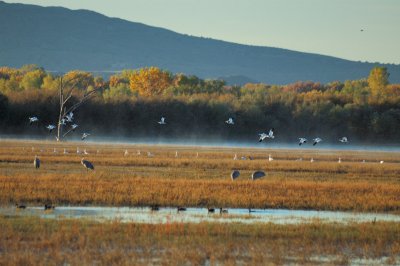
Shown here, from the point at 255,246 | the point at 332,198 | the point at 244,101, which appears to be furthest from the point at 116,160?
the point at 244,101

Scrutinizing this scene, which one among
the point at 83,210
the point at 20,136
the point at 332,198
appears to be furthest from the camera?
the point at 20,136

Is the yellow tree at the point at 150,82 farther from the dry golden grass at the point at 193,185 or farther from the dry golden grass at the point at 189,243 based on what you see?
the dry golden grass at the point at 189,243

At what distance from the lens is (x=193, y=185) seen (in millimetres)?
30938

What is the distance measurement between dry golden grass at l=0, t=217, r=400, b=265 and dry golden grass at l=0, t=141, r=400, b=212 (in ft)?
15.2

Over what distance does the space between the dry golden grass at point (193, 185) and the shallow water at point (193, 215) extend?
108 centimetres

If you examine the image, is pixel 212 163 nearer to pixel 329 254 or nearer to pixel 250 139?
pixel 329 254

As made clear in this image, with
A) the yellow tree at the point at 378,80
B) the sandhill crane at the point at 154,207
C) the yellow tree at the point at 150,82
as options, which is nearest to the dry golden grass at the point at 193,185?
the sandhill crane at the point at 154,207

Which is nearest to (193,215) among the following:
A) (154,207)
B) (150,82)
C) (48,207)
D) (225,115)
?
(154,207)

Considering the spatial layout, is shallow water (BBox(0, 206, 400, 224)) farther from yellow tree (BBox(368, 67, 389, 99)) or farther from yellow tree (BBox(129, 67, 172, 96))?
yellow tree (BBox(368, 67, 389, 99))

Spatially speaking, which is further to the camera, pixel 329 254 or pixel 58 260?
pixel 329 254

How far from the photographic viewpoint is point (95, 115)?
92.6 metres

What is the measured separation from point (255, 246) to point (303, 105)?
267 ft

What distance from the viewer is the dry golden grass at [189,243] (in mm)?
17750

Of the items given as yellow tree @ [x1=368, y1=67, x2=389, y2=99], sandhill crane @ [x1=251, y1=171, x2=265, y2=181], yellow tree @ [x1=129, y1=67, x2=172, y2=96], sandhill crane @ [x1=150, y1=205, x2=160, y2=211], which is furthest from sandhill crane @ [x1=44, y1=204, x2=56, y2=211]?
yellow tree @ [x1=368, y1=67, x2=389, y2=99]
